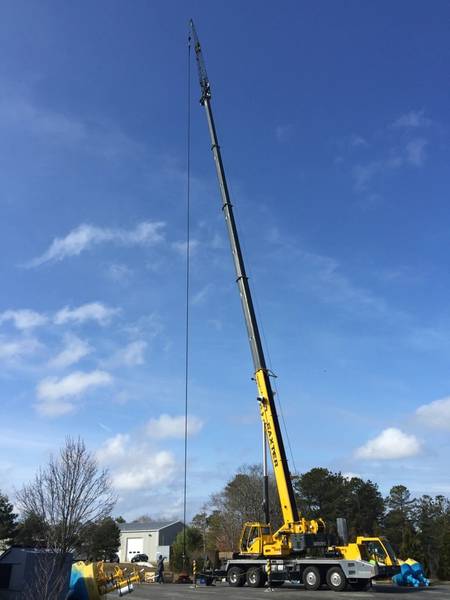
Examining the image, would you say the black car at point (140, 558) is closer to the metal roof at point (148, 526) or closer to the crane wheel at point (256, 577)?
the metal roof at point (148, 526)

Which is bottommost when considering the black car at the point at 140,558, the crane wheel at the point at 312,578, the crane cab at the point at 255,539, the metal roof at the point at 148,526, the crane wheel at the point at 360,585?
the crane wheel at the point at 360,585

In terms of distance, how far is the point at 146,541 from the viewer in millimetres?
75250

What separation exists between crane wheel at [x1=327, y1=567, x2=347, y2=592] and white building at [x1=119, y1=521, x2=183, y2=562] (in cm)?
5792

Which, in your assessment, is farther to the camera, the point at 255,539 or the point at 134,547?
the point at 134,547

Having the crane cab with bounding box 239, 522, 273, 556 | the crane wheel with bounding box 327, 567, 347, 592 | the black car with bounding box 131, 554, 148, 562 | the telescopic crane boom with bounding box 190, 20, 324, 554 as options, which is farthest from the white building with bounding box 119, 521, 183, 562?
the crane wheel with bounding box 327, 567, 347, 592

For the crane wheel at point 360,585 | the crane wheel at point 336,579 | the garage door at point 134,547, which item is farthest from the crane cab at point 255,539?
the garage door at point 134,547

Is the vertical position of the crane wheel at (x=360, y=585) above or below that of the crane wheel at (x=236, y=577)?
below

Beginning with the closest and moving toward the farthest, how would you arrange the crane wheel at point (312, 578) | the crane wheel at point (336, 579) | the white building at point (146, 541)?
the crane wheel at point (336, 579), the crane wheel at point (312, 578), the white building at point (146, 541)

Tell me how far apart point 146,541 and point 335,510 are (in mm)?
33110

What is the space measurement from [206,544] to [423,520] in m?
26.5

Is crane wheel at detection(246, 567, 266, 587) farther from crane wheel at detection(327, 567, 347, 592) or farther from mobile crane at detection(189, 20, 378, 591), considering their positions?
crane wheel at detection(327, 567, 347, 592)

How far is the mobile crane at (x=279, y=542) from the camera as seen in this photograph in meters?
20.4

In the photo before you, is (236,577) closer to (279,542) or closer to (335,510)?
(279,542)

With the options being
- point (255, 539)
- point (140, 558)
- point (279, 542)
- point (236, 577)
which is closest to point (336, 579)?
point (279, 542)
